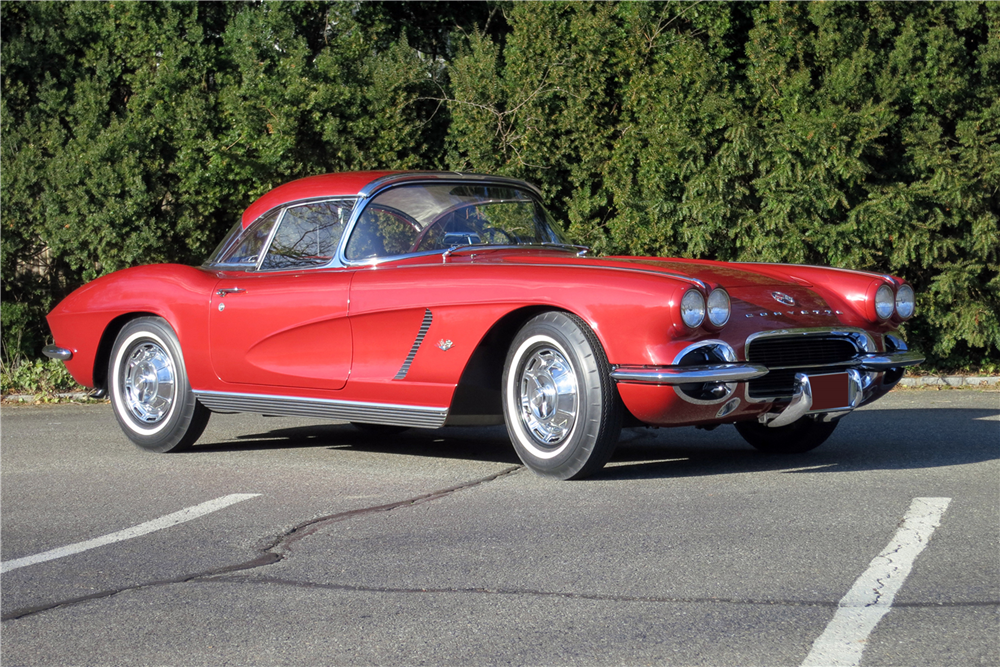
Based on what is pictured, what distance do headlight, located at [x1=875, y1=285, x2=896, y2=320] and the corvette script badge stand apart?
55 cm

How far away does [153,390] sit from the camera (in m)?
6.86

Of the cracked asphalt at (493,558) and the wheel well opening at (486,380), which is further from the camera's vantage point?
the wheel well opening at (486,380)

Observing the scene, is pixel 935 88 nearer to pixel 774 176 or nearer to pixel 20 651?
pixel 774 176

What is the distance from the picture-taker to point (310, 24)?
40.6 ft

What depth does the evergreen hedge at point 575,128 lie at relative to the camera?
10109 mm

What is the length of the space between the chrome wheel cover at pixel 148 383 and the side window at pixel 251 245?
0.71 metres

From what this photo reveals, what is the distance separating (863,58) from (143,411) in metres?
7.15

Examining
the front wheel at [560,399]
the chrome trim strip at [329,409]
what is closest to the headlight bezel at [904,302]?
the front wheel at [560,399]

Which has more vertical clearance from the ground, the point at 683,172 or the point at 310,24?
the point at 310,24

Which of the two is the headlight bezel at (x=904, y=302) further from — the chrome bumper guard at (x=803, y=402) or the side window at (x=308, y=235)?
the side window at (x=308, y=235)

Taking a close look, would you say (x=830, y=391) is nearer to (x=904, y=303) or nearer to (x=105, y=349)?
(x=904, y=303)

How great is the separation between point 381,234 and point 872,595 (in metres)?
3.63

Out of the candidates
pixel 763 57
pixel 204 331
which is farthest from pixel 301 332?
pixel 763 57

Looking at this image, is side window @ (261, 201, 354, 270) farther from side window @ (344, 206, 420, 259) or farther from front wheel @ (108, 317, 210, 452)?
front wheel @ (108, 317, 210, 452)
